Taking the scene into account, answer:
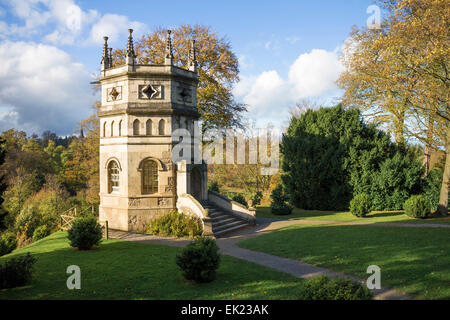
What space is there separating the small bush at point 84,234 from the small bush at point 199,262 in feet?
21.3

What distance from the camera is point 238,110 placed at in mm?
30031

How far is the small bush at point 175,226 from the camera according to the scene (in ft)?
55.3

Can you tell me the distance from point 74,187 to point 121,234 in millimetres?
31473

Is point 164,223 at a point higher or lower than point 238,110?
lower

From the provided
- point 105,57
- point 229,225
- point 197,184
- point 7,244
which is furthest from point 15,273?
point 7,244

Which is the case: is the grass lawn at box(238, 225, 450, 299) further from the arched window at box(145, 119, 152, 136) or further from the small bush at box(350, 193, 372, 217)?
the arched window at box(145, 119, 152, 136)

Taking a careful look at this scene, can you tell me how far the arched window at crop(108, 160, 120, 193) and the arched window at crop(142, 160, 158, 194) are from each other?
1928mm

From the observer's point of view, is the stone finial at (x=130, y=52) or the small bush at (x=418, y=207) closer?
the stone finial at (x=130, y=52)

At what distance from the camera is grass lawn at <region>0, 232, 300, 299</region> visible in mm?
8570

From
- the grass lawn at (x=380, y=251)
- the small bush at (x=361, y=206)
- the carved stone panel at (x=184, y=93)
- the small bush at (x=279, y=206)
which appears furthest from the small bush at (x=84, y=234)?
the small bush at (x=361, y=206)

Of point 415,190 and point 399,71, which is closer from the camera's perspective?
point 399,71

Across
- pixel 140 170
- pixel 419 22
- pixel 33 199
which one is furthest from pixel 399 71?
pixel 33 199

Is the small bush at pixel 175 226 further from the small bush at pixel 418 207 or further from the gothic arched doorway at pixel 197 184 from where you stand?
the small bush at pixel 418 207

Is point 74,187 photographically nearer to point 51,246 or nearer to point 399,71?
point 51,246
